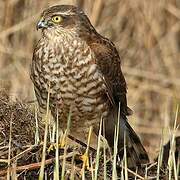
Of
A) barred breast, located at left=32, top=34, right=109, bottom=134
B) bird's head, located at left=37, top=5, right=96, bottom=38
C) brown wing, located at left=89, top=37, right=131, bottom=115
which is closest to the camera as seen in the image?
barred breast, located at left=32, top=34, right=109, bottom=134

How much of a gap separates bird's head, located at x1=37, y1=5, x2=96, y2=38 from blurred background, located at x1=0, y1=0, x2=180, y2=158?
3251 mm

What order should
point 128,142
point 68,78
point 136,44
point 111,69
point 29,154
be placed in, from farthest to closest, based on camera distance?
point 136,44, point 128,142, point 111,69, point 68,78, point 29,154

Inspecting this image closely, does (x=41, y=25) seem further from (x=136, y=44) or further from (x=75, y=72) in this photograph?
(x=136, y=44)

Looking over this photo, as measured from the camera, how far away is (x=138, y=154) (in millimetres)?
5887

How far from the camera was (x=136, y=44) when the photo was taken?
383 inches

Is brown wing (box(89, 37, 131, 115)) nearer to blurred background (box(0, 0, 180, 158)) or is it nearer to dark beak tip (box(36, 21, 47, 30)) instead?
dark beak tip (box(36, 21, 47, 30))

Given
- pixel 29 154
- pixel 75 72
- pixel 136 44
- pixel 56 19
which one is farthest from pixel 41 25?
pixel 136 44

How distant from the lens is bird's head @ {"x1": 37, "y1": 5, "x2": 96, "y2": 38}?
5566mm

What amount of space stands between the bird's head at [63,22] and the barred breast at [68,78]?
8cm

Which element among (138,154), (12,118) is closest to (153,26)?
(138,154)

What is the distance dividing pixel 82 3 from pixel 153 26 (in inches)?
39.7

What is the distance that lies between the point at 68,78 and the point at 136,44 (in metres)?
4.39

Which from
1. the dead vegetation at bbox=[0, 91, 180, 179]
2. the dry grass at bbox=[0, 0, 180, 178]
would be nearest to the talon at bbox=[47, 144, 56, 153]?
the dead vegetation at bbox=[0, 91, 180, 179]

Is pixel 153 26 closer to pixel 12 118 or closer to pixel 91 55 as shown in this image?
pixel 91 55
